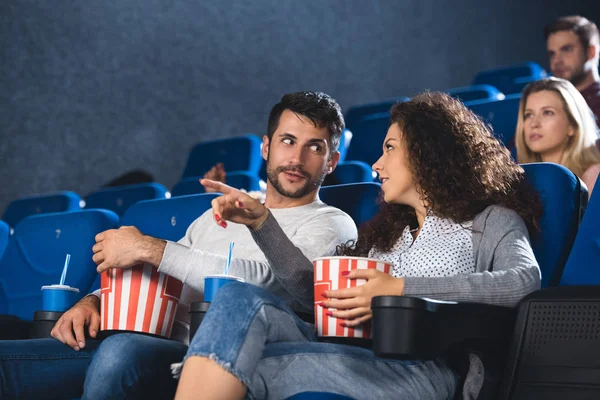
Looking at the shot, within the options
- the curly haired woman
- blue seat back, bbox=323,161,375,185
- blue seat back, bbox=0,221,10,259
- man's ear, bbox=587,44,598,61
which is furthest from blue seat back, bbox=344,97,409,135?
the curly haired woman

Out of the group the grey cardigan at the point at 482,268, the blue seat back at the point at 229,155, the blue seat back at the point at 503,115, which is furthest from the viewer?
the blue seat back at the point at 229,155

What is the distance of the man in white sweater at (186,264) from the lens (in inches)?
35.5

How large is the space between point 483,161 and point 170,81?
2.13 m

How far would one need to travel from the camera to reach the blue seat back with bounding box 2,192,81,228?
2146 mm

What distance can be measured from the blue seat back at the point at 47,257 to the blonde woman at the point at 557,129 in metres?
0.78

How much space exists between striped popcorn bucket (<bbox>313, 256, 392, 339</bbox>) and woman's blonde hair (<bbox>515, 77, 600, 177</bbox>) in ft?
2.62

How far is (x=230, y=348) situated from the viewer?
734mm

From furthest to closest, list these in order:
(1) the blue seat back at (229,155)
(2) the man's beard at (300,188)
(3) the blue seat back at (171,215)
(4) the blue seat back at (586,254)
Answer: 1. (1) the blue seat back at (229,155)
2. (3) the blue seat back at (171,215)
3. (2) the man's beard at (300,188)
4. (4) the blue seat back at (586,254)

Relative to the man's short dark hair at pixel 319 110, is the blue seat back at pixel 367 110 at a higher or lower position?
higher

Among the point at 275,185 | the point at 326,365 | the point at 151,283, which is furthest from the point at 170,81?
the point at 326,365

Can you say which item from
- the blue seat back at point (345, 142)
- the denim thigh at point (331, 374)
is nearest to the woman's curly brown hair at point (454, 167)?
the denim thigh at point (331, 374)

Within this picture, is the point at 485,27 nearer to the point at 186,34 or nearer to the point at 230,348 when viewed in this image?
the point at 186,34

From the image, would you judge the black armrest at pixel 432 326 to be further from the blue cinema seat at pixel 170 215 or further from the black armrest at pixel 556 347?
the blue cinema seat at pixel 170 215

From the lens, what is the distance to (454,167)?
0.98 meters
